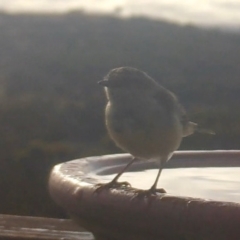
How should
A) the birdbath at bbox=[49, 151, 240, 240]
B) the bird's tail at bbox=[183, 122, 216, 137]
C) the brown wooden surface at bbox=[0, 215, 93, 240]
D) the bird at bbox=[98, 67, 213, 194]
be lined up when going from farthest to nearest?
the bird's tail at bbox=[183, 122, 216, 137]
the brown wooden surface at bbox=[0, 215, 93, 240]
the bird at bbox=[98, 67, 213, 194]
the birdbath at bbox=[49, 151, 240, 240]

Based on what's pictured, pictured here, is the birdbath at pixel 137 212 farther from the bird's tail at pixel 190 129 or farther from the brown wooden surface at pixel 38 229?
the bird's tail at pixel 190 129

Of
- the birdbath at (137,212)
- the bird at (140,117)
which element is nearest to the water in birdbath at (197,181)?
the bird at (140,117)

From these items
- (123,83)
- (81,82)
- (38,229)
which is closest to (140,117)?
(123,83)

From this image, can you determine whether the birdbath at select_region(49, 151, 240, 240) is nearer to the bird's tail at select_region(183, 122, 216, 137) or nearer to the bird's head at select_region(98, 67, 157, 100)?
the bird's head at select_region(98, 67, 157, 100)

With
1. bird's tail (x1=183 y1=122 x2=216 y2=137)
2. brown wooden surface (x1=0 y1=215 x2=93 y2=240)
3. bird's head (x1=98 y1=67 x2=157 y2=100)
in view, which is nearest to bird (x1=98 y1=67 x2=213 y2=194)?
bird's head (x1=98 y1=67 x2=157 y2=100)

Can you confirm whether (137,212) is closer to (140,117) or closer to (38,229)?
(140,117)

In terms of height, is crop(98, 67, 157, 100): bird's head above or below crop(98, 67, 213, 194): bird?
above

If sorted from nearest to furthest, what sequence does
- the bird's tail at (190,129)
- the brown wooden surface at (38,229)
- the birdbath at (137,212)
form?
the birdbath at (137,212) → the brown wooden surface at (38,229) → the bird's tail at (190,129)
